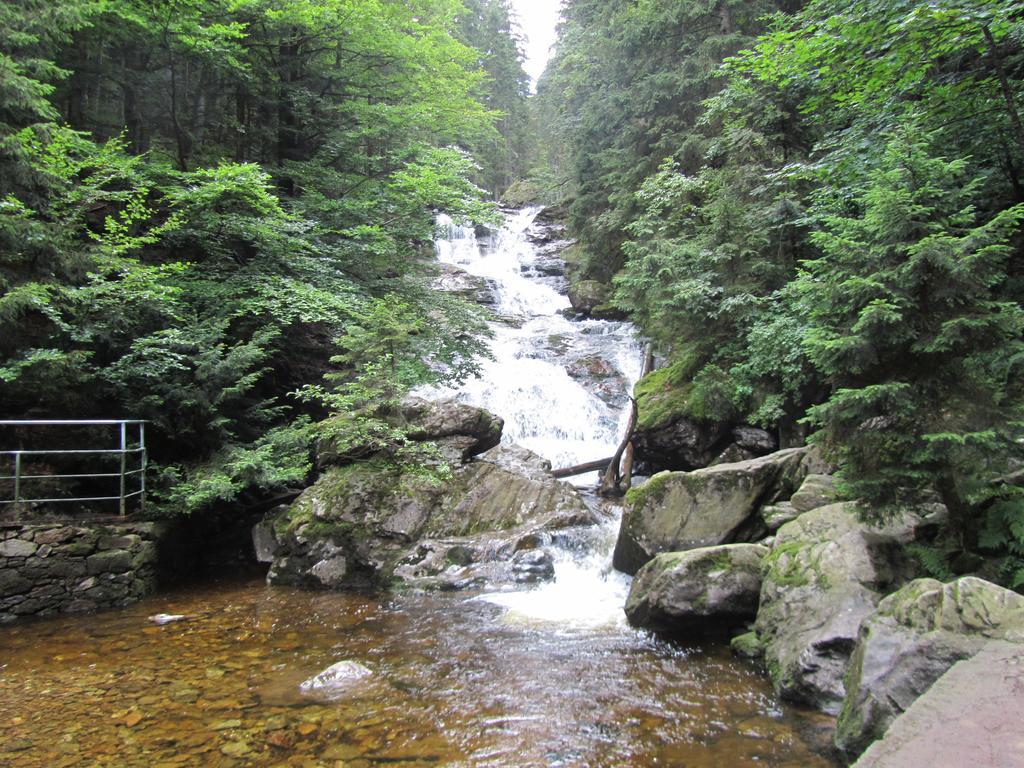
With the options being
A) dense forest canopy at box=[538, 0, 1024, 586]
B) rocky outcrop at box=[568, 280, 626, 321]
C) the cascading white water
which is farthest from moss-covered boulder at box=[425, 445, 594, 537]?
rocky outcrop at box=[568, 280, 626, 321]

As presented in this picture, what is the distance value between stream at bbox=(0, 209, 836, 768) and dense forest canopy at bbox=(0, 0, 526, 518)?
2.24 m

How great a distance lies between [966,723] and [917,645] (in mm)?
789

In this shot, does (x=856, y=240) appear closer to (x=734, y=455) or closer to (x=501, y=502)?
(x=734, y=455)

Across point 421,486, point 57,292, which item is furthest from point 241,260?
point 421,486

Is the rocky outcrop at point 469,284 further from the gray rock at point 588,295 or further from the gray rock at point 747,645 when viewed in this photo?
the gray rock at point 747,645

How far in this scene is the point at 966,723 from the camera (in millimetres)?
2627

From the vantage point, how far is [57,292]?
7.97 meters

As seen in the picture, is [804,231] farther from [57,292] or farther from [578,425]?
[57,292]

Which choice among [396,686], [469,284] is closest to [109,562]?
[396,686]

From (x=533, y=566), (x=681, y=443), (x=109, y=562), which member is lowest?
(x=533, y=566)

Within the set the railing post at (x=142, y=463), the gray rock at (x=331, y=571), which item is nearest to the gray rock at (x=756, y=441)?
the gray rock at (x=331, y=571)

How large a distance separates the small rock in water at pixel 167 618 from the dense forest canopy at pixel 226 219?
1.53 m

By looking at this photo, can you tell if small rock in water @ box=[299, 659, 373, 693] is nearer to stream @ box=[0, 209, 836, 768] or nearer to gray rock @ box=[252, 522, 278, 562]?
stream @ box=[0, 209, 836, 768]

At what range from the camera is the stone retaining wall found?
6.74 m
